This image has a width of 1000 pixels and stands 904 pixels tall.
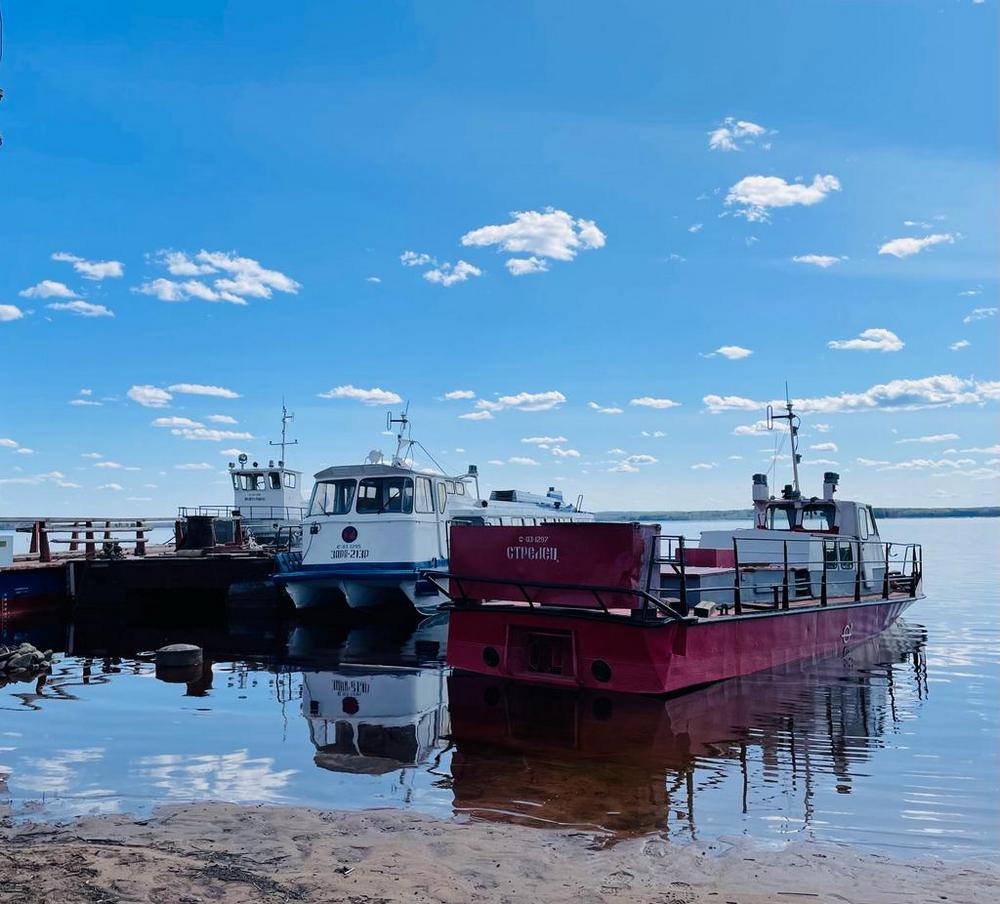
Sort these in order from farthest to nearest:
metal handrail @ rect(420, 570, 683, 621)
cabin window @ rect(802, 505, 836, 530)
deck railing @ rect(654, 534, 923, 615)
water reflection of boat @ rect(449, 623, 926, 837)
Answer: cabin window @ rect(802, 505, 836, 530)
deck railing @ rect(654, 534, 923, 615)
metal handrail @ rect(420, 570, 683, 621)
water reflection of boat @ rect(449, 623, 926, 837)

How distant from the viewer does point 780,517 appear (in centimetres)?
2033

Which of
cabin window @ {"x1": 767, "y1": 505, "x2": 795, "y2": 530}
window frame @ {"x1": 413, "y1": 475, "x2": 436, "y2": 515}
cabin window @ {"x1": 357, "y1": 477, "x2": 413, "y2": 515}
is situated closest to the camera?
cabin window @ {"x1": 767, "y1": 505, "x2": 795, "y2": 530}

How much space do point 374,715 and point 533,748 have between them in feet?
9.41

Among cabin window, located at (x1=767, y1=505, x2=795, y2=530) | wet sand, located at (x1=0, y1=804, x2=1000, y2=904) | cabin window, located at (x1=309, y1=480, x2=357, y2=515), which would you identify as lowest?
wet sand, located at (x1=0, y1=804, x2=1000, y2=904)

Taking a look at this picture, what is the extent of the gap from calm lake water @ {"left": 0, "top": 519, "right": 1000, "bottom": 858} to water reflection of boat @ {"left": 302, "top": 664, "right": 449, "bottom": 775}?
40 millimetres

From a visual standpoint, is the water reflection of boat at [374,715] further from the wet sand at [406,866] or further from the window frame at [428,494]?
the window frame at [428,494]

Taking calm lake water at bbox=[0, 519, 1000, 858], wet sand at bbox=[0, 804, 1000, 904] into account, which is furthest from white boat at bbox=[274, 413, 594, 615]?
wet sand at bbox=[0, 804, 1000, 904]

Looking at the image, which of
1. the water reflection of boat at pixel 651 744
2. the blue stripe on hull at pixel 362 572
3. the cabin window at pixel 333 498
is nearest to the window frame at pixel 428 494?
the blue stripe on hull at pixel 362 572

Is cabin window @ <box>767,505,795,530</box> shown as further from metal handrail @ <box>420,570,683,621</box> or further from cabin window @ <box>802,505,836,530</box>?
metal handrail @ <box>420,570,683,621</box>

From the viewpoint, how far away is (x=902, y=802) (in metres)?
8.21

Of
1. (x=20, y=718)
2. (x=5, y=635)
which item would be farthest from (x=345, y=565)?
(x=20, y=718)

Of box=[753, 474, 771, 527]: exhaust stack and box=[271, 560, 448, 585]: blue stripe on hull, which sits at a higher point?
box=[753, 474, 771, 527]: exhaust stack

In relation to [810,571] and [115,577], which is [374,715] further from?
[115,577]

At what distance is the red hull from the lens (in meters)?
11.8
